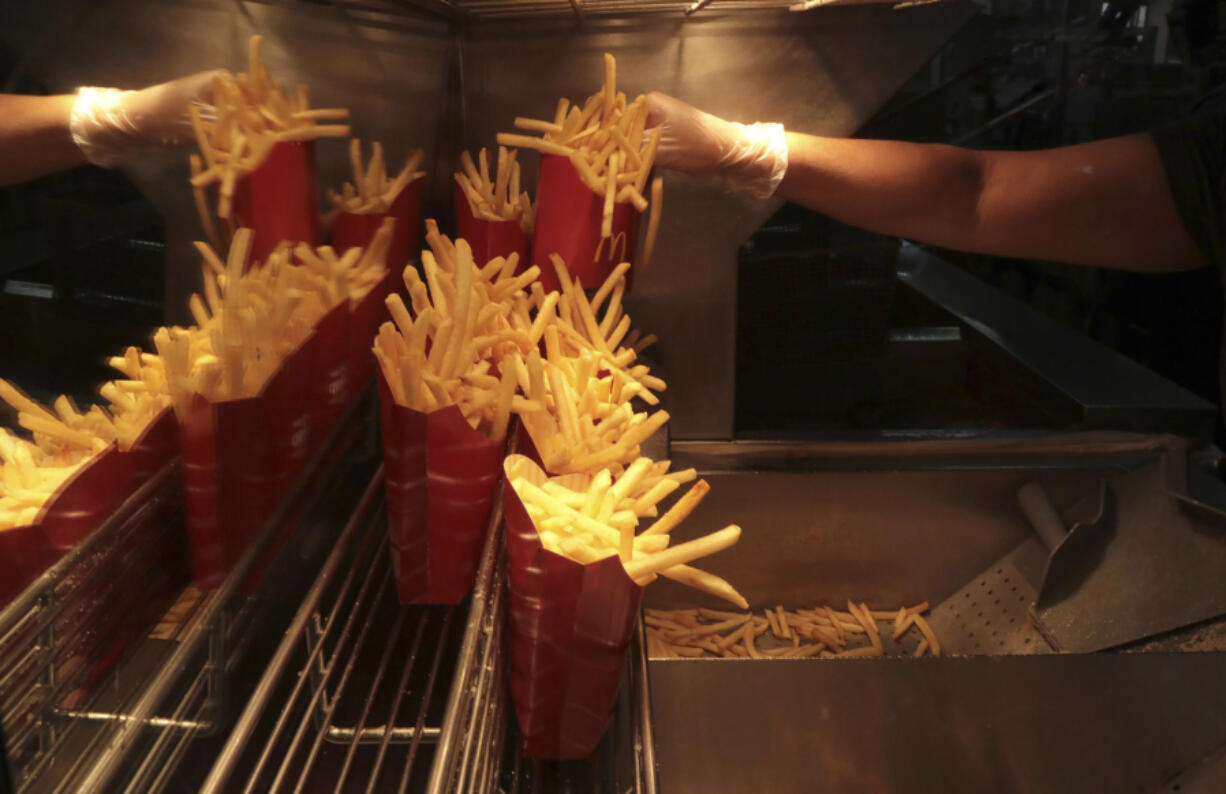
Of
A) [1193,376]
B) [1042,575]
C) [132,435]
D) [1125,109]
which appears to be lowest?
[1042,575]

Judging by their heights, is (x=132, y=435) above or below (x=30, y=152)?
below

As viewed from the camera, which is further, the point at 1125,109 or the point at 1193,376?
the point at 1193,376

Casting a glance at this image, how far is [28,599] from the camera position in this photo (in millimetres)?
575

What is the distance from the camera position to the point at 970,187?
1.55 m

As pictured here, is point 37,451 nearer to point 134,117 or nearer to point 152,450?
point 152,450

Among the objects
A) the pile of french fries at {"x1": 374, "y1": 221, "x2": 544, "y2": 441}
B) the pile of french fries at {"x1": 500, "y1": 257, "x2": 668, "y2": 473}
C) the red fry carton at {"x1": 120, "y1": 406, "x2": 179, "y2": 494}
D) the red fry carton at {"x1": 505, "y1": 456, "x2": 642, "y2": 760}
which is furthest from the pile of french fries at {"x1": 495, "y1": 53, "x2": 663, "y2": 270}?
the red fry carton at {"x1": 120, "y1": 406, "x2": 179, "y2": 494}

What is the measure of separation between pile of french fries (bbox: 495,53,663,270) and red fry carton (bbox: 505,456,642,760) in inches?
20.1

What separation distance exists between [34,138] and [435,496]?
56 cm

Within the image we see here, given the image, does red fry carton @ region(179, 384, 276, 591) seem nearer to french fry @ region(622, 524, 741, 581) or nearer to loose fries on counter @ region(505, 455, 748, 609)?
loose fries on counter @ region(505, 455, 748, 609)

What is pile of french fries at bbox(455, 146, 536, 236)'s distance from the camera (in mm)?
1444

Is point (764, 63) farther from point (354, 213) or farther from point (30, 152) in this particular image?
point (30, 152)

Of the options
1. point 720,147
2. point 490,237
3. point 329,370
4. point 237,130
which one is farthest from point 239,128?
point 720,147

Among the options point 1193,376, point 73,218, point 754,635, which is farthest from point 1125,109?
point 73,218

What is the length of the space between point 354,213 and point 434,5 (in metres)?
0.42
